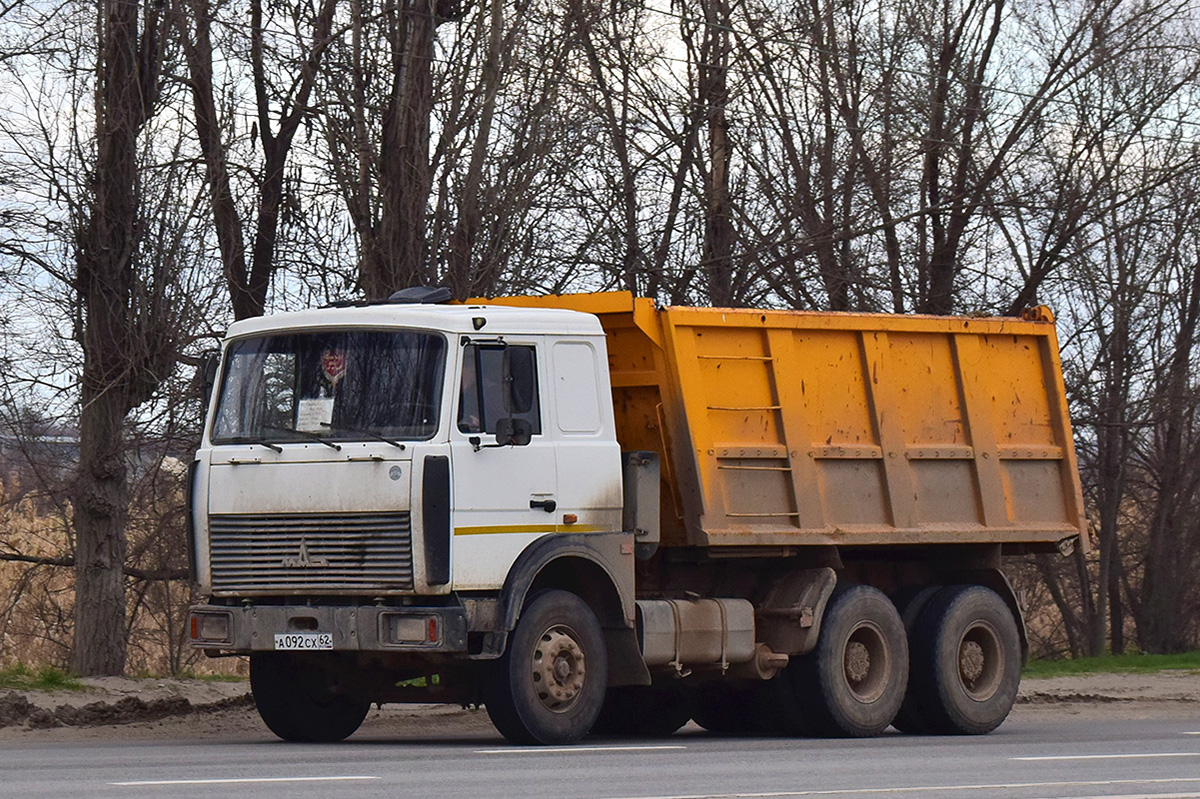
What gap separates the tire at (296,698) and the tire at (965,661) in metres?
4.57

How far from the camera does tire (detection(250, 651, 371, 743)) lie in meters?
12.8

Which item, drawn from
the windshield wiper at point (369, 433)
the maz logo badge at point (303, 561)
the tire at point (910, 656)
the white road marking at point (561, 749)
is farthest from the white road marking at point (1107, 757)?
the maz logo badge at point (303, 561)

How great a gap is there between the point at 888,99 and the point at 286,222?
8.14 metres

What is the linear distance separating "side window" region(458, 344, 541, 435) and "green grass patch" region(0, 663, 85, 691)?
219 inches

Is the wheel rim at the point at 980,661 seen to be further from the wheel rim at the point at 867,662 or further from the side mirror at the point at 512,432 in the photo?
the side mirror at the point at 512,432

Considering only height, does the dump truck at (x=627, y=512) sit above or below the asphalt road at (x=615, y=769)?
above

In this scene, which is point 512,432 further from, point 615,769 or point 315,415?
point 615,769

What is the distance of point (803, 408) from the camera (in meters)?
14.0

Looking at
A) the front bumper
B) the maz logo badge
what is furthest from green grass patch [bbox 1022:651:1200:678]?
the maz logo badge

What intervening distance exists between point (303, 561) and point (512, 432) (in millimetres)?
1536

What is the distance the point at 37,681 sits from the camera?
1574 cm

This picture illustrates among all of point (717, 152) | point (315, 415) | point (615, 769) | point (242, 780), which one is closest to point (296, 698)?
point (315, 415)

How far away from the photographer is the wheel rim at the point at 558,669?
12.0m

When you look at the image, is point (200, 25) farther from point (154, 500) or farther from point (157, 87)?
point (154, 500)
